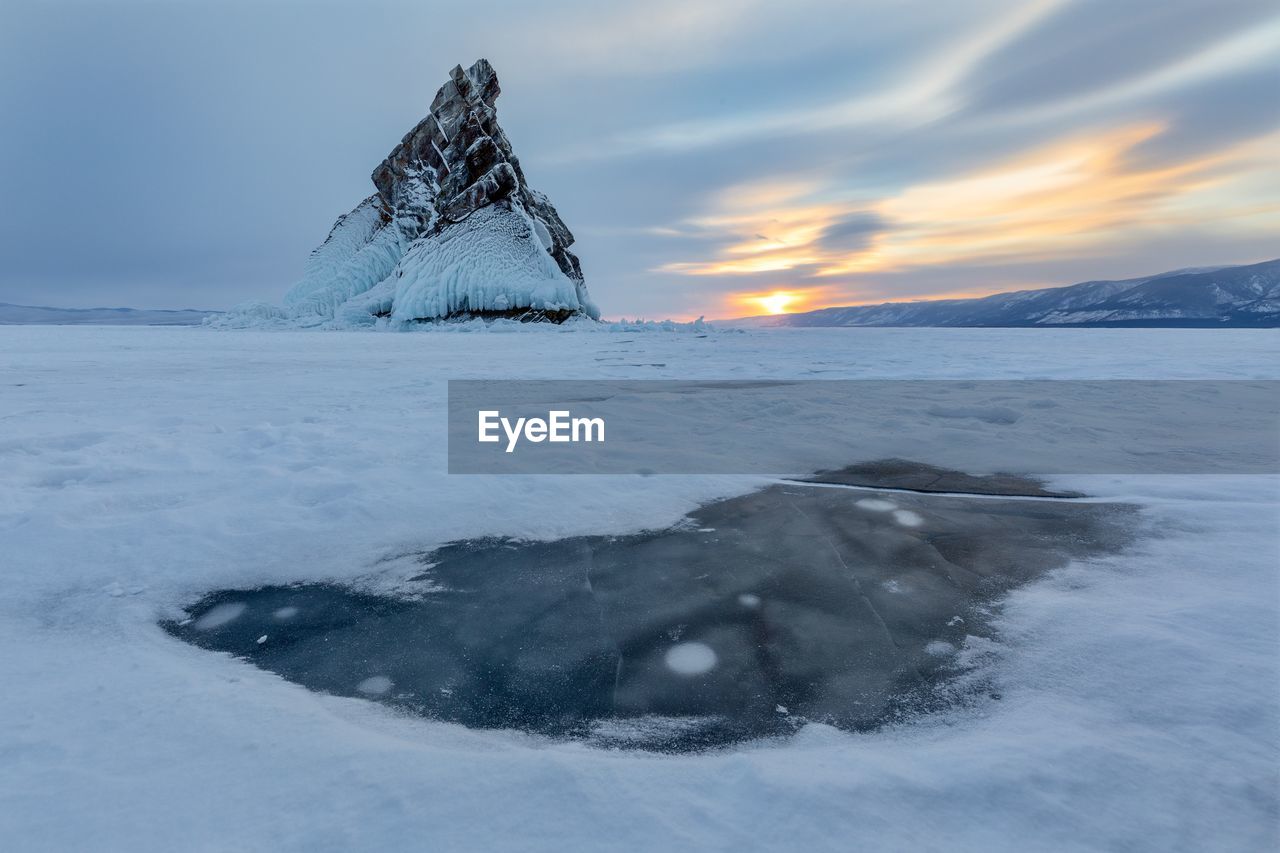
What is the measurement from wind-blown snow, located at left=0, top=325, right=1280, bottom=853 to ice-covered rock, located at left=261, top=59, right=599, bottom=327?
27614 mm

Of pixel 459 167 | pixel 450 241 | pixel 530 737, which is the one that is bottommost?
pixel 530 737

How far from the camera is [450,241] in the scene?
1222 inches

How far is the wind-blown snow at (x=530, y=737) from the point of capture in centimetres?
107

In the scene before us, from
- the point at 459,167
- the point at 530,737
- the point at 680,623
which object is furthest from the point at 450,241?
the point at 530,737

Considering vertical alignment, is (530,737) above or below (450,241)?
below

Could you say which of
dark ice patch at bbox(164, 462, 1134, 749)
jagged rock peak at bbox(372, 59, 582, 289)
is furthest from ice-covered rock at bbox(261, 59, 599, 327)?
dark ice patch at bbox(164, 462, 1134, 749)

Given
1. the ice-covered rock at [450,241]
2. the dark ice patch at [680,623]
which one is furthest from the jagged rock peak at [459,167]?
the dark ice patch at [680,623]

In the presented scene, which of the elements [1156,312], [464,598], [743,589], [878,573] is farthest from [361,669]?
[1156,312]

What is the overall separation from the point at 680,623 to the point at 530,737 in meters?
0.67

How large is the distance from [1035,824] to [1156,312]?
209182 millimetres

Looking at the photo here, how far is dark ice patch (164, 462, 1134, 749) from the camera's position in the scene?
4.99ft

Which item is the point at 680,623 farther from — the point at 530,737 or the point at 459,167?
the point at 459,167

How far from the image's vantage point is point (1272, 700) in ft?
4.47

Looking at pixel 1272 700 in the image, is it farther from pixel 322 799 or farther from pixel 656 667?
pixel 322 799
